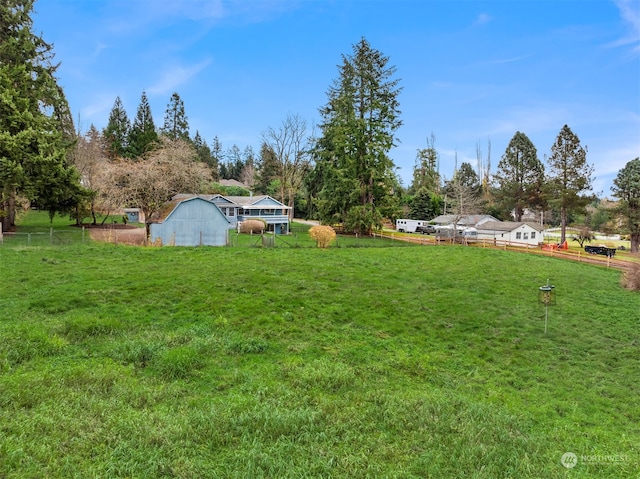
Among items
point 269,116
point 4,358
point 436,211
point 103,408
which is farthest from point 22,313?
point 436,211

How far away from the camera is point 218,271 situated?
1432 centimetres

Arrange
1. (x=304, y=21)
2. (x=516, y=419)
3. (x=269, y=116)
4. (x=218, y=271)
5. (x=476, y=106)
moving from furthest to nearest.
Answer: (x=269, y=116)
(x=476, y=106)
(x=304, y=21)
(x=218, y=271)
(x=516, y=419)

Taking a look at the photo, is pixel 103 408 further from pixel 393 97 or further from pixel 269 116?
pixel 269 116

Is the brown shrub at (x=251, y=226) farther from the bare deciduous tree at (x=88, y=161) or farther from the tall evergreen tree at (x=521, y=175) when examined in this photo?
the tall evergreen tree at (x=521, y=175)

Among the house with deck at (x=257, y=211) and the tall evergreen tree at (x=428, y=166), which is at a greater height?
the tall evergreen tree at (x=428, y=166)

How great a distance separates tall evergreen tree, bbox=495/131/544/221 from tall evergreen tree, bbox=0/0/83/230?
50372 mm

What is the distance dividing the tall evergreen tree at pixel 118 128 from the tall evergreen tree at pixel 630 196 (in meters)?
64.1

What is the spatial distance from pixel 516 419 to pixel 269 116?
48439 mm

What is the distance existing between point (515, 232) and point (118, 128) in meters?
65.3

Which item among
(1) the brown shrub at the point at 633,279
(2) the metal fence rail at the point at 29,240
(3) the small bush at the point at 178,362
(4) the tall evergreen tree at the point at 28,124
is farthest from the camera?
(4) the tall evergreen tree at the point at 28,124

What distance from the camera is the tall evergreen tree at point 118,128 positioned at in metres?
60.3

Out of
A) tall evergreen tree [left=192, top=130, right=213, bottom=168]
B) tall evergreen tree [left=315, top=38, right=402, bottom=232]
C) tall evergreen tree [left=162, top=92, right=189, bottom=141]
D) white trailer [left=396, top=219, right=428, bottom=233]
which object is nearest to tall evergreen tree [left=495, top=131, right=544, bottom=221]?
white trailer [left=396, top=219, right=428, bottom=233]

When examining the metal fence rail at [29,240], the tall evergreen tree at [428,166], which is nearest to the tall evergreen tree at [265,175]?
the tall evergreen tree at [428,166]

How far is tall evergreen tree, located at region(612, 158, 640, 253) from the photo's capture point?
3319 cm
